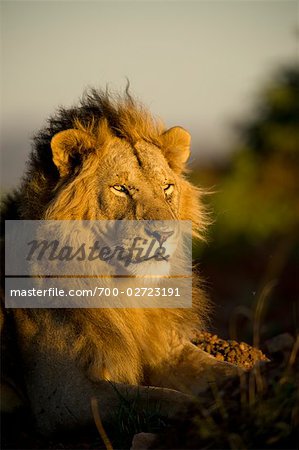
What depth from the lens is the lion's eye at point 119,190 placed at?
6699mm

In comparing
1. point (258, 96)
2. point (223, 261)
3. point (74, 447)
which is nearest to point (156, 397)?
point (74, 447)

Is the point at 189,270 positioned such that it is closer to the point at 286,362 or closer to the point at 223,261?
the point at 286,362

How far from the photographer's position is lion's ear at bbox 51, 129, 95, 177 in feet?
22.2

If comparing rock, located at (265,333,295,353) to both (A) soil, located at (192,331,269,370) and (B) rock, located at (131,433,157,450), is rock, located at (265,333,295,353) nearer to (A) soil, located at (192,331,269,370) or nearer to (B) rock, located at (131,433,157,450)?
(A) soil, located at (192,331,269,370)

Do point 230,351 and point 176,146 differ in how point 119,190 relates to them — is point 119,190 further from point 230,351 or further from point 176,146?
point 230,351

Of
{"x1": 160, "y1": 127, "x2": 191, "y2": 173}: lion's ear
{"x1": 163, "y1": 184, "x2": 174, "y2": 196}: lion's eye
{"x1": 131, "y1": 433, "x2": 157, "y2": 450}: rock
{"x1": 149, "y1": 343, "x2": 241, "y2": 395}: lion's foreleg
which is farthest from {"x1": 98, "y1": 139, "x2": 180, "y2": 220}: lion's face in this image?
{"x1": 131, "y1": 433, "x2": 157, "y2": 450}: rock

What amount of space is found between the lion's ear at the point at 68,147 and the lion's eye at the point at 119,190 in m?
0.37

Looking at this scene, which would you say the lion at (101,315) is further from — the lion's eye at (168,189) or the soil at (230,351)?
the soil at (230,351)

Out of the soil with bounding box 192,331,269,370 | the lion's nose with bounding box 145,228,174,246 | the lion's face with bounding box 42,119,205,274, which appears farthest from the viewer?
the soil with bounding box 192,331,269,370

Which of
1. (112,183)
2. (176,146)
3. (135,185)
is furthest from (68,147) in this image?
(176,146)

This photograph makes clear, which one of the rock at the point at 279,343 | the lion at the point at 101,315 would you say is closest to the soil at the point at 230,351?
the lion at the point at 101,315

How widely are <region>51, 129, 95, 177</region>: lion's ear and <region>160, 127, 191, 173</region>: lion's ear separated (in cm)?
74

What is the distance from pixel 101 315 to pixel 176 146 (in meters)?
1.59

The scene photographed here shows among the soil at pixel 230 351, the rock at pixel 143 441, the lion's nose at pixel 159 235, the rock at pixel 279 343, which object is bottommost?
the rock at pixel 279 343
